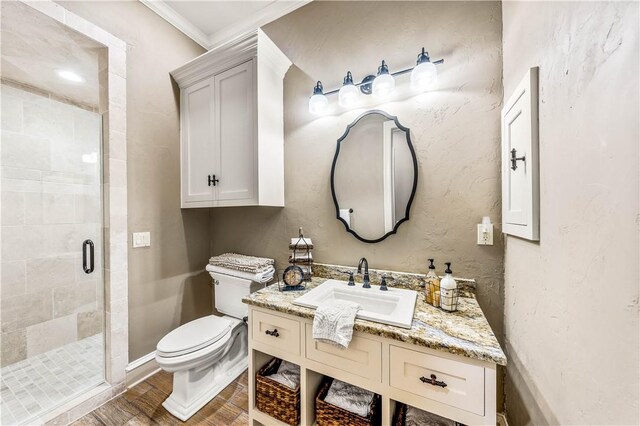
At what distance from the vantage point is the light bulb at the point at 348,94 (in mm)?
1542

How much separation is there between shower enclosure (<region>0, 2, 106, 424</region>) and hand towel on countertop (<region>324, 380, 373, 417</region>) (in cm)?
167

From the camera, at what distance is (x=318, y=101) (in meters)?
1.67

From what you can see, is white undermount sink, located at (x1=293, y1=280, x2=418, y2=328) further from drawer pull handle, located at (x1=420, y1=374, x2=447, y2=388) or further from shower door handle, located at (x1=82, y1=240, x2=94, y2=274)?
shower door handle, located at (x1=82, y1=240, x2=94, y2=274)

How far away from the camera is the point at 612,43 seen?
0.53 m

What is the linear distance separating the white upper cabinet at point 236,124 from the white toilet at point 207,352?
71cm

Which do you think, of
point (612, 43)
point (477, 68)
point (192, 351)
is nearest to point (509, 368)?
point (612, 43)

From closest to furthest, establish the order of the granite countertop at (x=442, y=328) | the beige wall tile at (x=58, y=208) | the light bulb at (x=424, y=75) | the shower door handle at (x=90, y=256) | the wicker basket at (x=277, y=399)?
the granite countertop at (x=442, y=328) < the wicker basket at (x=277, y=399) < the light bulb at (x=424, y=75) < the shower door handle at (x=90, y=256) < the beige wall tile at (x=58, y=208)

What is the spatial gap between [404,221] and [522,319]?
2.30 ft

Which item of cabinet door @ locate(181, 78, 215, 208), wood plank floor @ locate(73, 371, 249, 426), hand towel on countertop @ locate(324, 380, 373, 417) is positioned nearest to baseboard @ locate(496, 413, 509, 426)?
hand towel on countertop @ locate(324, 380, 373, 417)

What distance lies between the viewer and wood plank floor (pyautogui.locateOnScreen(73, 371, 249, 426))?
143 centimetres

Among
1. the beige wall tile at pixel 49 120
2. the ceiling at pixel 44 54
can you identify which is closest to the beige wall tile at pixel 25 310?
the beige wall tile at pixel 49 120

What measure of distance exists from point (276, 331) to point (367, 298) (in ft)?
1.75

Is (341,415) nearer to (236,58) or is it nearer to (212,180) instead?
(212,180)

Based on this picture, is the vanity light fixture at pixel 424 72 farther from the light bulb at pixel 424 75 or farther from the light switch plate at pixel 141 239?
the light switch plate at pixel 141 239
